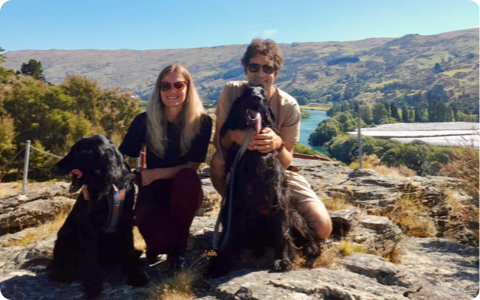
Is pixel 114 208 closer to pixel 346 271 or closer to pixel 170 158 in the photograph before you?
pixel 170 158

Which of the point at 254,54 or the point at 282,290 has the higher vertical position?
the point at 254,54

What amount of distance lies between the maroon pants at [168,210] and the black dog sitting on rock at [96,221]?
0.13 meters

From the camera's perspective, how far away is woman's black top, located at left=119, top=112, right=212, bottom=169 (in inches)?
111

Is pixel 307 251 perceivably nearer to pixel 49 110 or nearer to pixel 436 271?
pixel 436 271

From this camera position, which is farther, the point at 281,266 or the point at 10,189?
the point at 10,189

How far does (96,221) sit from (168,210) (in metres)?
0.55

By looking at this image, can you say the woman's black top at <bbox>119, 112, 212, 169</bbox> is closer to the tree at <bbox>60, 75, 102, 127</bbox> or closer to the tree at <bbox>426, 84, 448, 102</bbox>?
the tree at <bbox>60, 75, 102, 127</bbox>

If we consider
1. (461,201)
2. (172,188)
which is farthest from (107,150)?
(461,201)

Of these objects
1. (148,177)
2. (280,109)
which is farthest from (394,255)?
(148,177)

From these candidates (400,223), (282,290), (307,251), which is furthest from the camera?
(400,223)

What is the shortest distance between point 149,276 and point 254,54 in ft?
6.58

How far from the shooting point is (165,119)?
286cm

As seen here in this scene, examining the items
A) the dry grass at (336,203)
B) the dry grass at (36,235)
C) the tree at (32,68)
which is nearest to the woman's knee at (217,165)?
the dry grass at (336,203)

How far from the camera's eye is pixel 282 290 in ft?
7.29
